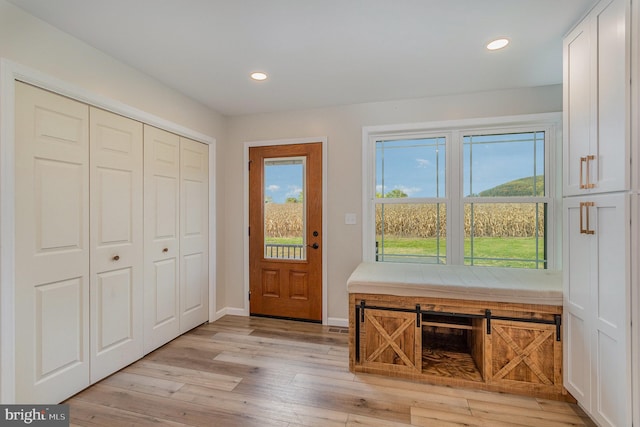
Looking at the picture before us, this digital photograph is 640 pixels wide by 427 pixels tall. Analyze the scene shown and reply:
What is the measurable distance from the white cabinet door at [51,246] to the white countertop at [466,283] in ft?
6.49

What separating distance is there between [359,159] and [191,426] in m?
2.66

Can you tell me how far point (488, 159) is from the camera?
9.58ft

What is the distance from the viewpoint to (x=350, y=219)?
10.4 ft

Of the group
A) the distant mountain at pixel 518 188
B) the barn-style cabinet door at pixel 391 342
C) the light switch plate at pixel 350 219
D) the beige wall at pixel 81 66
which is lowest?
the barn-style cabinet door at pixel 391 342

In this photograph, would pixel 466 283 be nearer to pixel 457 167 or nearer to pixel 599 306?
pixel 599 306

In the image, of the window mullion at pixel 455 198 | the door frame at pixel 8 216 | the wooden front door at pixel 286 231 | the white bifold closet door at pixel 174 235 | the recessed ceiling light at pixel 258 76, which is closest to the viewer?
the door frame at pixel 8 216

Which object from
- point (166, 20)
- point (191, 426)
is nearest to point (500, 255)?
point (191, 426)

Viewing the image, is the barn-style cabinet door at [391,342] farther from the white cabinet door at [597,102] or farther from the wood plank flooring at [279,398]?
the white cabinet door at [597,102]

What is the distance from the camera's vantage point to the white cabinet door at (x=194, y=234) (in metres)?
2.97

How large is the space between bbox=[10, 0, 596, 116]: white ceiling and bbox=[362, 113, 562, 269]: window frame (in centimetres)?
34

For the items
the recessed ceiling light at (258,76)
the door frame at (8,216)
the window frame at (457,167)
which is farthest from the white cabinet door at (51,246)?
the window frame at (457,167)

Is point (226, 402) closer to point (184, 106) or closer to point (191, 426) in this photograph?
point (191, 426)

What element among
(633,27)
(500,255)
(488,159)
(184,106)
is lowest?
(500,255)

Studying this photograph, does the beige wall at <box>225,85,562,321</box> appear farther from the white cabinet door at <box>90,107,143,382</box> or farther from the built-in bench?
the white cabinet door at <box>90,107,143,382</box>
